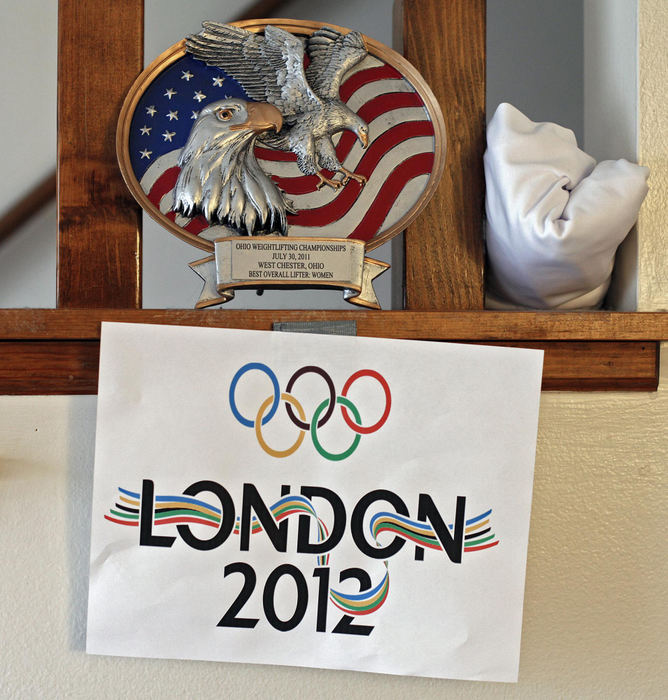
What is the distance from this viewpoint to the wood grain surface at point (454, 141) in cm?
77

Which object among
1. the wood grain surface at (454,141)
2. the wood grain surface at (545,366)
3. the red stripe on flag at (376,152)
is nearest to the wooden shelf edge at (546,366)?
the wood grain surface at (545,366)

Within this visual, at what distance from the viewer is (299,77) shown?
724 mm

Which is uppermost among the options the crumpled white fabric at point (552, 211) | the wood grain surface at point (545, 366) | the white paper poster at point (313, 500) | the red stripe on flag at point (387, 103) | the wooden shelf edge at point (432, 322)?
the red stripe on flag at point (387, 103)

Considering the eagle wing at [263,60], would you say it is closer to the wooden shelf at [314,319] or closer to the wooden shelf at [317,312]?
the wooden shelf at [317,312]

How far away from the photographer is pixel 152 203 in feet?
2.36

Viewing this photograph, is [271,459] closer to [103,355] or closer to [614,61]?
[103,355]

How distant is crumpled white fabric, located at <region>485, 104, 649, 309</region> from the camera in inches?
27.8

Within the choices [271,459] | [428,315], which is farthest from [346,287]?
[271,459]

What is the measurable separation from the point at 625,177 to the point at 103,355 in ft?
1.81

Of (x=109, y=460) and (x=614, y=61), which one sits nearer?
(x=109, y=460)

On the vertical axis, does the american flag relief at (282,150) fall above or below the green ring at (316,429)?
above

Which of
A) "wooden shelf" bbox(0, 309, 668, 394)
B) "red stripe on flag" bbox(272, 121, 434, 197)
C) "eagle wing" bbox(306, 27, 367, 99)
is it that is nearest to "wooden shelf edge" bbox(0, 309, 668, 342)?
"wooden shelf" bbox(0, 309, 668, 394)

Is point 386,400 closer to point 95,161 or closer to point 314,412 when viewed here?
point 314,412

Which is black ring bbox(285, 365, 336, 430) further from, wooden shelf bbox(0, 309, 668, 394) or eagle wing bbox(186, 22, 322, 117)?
eagle wing bbox(186, 22, 322, 117)
